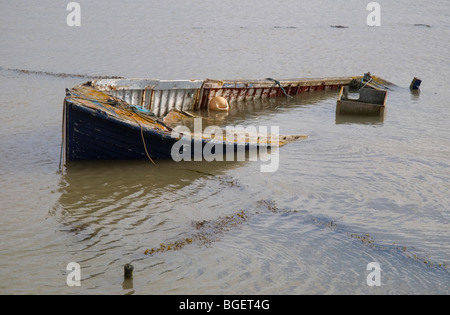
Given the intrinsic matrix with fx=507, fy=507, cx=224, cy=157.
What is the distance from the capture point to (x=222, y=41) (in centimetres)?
3089

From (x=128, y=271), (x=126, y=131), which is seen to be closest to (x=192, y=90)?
(x=126, y=131)

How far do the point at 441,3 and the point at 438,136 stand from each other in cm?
3553

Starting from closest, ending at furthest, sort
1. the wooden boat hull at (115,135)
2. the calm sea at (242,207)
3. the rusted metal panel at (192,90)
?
the calm sea at (242,207), the wooden boat hull at (115,135), the rusted metal panel at (192,90)

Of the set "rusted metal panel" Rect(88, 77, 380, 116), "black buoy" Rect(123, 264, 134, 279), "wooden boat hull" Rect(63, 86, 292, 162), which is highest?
"rusted metal panel" Rect(88, 77, 380, 116)

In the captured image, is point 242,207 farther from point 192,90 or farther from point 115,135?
point 192,90

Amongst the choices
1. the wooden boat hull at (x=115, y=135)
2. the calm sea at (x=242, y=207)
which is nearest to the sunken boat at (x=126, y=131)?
the wooden boat hull at (x=115, y=135)

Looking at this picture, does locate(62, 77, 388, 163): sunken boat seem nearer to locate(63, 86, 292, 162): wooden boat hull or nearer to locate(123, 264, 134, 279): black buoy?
locate(63, 86, 292, 162): wooden boat hull

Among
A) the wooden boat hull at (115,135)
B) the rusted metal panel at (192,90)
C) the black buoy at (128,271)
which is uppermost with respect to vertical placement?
the rusted metal panel at (192,90)

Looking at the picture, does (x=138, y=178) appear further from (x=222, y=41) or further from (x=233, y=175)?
(x=222, y=41)

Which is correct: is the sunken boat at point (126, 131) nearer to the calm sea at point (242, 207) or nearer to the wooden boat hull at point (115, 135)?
the wooden boat hull at point (115, 135)

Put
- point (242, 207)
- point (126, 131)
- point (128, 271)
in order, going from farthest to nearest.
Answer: point (126, 131), point (242, 207), point (128, 271)

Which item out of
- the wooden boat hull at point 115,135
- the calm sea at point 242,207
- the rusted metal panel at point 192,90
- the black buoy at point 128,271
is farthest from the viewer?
the rusted metal panel at point 192,90

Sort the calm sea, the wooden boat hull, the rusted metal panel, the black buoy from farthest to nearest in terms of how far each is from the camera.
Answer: the rusted metal panel < the wooden boat hull < the calm sea < the black buoy

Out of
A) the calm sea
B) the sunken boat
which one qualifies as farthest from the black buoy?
the sunken boat
